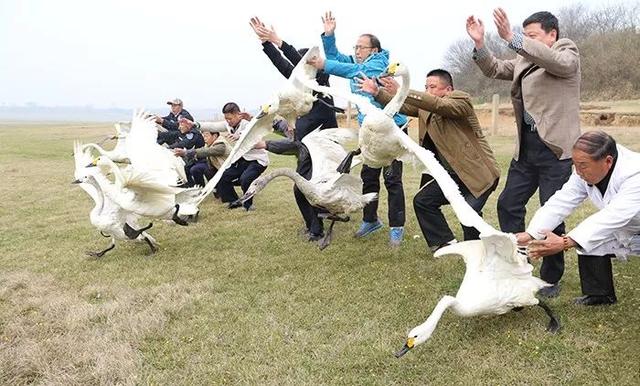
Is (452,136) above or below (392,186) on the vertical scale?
above

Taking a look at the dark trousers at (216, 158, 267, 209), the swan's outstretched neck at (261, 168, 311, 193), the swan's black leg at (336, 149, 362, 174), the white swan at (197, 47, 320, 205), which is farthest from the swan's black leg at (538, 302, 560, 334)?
the dark trousers at (216, 158, 267, 209)

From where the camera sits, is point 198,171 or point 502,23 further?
point 198,171

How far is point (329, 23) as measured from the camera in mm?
5758

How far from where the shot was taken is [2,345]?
13.9 feet

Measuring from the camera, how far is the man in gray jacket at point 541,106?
160 inches

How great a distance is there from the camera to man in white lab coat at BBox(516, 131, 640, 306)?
354 centimetres

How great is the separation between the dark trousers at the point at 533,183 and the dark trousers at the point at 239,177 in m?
4.56

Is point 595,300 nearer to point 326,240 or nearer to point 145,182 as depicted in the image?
point 326,240

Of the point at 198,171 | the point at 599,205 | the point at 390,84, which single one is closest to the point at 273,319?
the point at 390,84

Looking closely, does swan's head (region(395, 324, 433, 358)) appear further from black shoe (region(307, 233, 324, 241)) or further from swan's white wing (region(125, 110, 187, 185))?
swan's white wing (region(125, 110, 187, 185))

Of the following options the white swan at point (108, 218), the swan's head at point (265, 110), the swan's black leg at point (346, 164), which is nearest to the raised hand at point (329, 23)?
the swan's head at point (265, 110)

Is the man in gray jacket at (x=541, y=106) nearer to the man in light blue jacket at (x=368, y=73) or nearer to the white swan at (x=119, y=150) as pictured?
the man in light blue jacket at (x=368, y=73)

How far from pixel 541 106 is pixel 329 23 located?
2.40 metres

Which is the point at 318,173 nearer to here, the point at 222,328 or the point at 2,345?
the point at 222,328
